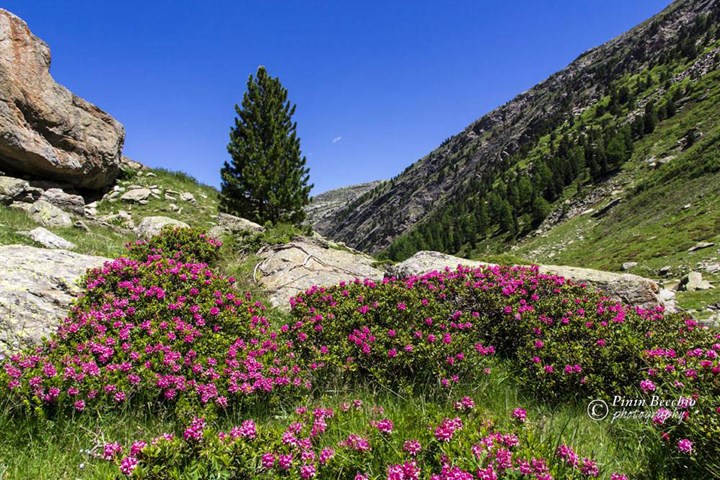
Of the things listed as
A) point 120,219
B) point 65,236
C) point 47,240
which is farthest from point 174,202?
point 47,240

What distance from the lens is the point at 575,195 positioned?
4195 inches

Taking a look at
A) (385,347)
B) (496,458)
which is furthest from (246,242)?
(496,458)

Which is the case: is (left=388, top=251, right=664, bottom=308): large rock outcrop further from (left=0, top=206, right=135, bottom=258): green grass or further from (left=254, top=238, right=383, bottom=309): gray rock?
(left=0, top=206, right=135, bottom=258): green grass

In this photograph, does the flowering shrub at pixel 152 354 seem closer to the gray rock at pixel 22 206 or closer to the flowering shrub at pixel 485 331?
the flowering shrub at pixel 485 331

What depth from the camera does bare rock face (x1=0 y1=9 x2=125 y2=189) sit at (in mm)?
16328

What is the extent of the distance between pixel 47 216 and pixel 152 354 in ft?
45.4

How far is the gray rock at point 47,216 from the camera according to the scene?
13.7 metres

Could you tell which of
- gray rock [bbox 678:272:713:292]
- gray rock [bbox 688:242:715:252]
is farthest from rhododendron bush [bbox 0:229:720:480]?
gray rock [bbox 688:242:715:252]

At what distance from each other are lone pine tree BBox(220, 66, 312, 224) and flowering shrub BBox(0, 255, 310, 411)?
21157 mm

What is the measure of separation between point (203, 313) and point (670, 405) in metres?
6.55

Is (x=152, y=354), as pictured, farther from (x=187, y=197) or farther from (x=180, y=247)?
(x=187, y=197)

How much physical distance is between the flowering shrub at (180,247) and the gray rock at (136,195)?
565 inches

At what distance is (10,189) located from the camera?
14.8m

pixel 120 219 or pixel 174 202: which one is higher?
pixel 174 202
